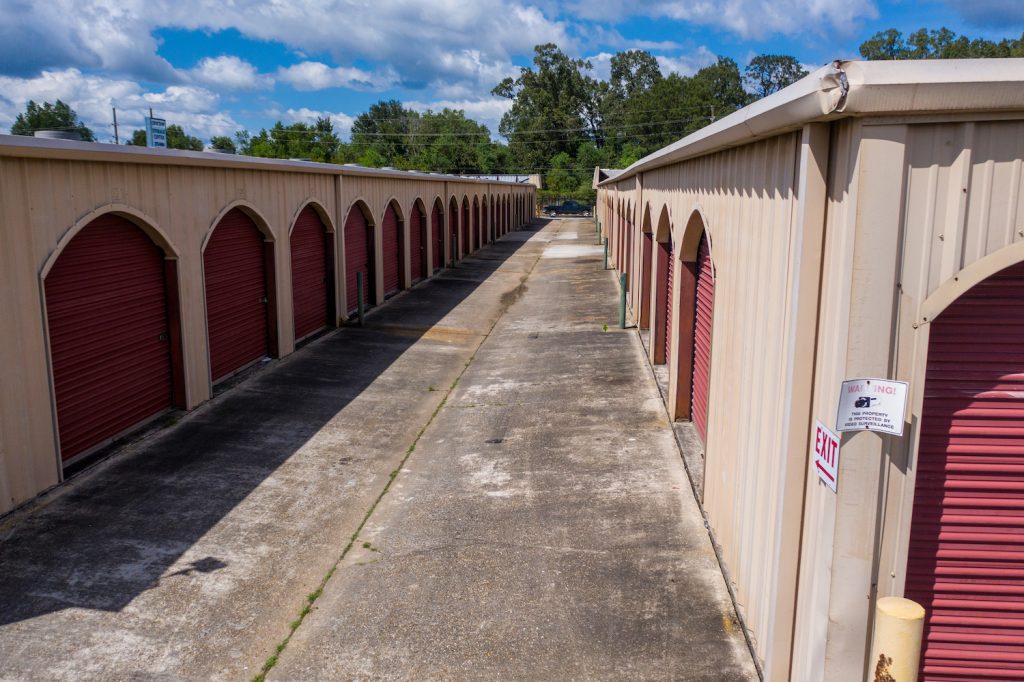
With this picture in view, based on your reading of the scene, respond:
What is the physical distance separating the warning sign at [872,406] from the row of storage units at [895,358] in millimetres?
30

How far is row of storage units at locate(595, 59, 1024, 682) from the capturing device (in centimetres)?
361

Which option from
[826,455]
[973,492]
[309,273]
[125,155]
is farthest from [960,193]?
[309,273]

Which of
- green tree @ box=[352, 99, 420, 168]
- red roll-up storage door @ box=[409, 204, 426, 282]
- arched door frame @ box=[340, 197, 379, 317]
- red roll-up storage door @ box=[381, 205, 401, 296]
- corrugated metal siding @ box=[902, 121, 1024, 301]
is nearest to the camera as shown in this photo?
corrugated metal siding @ box=[902, 121, 1024, 301]

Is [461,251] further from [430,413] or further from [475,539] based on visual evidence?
[475,539]

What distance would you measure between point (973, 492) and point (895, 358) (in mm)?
966

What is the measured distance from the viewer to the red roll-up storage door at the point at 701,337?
8.45 meters

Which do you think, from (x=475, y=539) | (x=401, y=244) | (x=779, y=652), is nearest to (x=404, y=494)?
(x=475, y=539)

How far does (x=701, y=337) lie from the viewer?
8992mm

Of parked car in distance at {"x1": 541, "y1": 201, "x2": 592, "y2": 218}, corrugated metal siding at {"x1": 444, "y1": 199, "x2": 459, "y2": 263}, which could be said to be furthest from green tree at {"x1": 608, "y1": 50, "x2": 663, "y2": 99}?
corrugated metal siding at {"x1": 444, "y1": 199, "x2": 459, "y2": 263}

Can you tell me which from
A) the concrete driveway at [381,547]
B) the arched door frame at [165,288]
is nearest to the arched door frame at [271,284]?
the concrete driveway at [381,547]

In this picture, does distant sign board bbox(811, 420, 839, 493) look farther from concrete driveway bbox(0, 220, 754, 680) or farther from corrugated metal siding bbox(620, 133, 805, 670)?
concrete driveway bbox(0, 220, 754, 680)

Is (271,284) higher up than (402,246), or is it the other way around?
(402,246)

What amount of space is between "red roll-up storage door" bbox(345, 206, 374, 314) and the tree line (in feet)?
216

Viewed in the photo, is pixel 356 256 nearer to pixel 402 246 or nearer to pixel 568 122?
pixel 402 246
